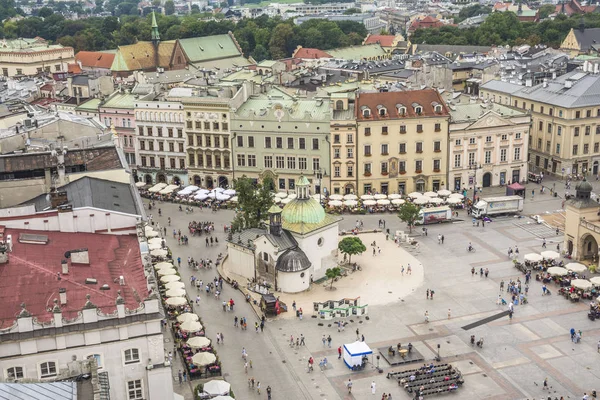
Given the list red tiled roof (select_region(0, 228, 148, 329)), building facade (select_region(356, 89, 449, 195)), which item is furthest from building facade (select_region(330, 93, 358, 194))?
red tiled roof (select_region(0, 228, 148, 329))

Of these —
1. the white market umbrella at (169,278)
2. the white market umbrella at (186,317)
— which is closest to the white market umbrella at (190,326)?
the white market umbrella at (186,317)

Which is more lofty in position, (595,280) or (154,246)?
(154,246)

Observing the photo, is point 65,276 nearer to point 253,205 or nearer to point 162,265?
point 162,265

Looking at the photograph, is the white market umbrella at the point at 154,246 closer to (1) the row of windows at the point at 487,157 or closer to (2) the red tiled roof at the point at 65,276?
(2) the red tiled roof at the point at 65,276

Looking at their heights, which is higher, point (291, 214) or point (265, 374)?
point (291, 214)

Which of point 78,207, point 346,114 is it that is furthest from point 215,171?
point 78,207

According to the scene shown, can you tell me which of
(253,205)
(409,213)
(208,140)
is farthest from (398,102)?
(253,205)

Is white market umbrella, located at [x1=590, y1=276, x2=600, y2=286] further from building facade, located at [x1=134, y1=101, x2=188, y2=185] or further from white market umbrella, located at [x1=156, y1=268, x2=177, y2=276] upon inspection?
building facade, located at [x1=134, y1=101, x2=188, y2=185]

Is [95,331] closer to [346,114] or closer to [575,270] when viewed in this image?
[575,270]
